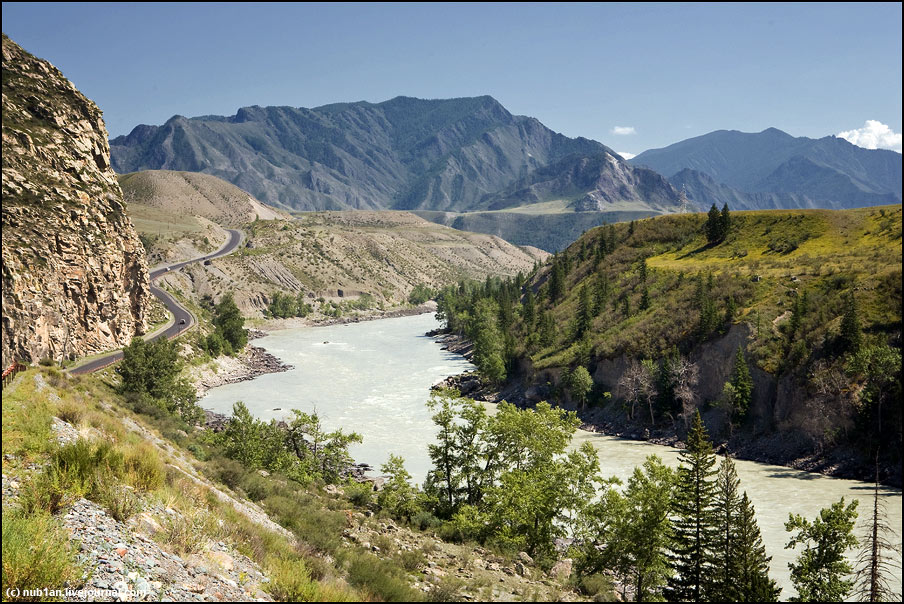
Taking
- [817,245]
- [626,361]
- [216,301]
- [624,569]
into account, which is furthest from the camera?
[216,301]

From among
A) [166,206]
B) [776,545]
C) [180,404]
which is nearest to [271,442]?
[180,404]

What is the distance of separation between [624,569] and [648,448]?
27.4m

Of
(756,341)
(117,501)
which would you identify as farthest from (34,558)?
(756,341)

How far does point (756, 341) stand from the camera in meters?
47.9

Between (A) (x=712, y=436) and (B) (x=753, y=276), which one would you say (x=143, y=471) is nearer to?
(A) (x=712, y=436)

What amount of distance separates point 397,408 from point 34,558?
161 ft

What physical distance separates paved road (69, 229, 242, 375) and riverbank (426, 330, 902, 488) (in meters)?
36.2

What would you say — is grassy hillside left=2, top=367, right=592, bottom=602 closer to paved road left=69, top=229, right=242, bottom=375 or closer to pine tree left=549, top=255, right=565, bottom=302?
paved road left=69, top=229, right=242, bottom=375

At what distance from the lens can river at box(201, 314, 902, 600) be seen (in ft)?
109

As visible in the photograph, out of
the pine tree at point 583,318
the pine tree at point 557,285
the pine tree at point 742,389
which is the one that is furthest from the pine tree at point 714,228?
the pine tree at point 742,389

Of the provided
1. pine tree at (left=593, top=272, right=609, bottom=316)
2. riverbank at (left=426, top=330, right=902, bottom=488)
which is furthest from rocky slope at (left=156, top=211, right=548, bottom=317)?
pine tree at (left=593, top=272, right=609, bottom=316)

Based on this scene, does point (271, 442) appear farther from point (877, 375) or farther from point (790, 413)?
point (877, 375)

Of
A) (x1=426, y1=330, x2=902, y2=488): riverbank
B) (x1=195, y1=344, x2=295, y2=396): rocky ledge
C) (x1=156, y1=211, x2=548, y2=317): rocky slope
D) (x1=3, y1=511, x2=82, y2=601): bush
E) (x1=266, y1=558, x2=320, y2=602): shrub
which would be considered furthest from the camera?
(x1=156, y1=211, x2=548, y2=317): rocky slope

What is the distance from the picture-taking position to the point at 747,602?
18141mm
